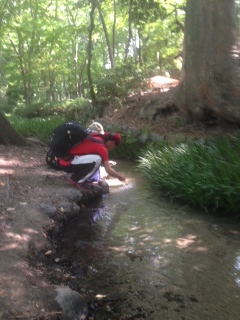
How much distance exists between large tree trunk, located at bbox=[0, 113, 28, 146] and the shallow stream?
365 cm

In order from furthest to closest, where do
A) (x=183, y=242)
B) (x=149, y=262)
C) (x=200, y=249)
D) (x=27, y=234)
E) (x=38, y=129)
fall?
(x=38, y=129) → (x=183, y=242) → (x=200, y=249) → (x=27, y=234) → (x=149, y=262)

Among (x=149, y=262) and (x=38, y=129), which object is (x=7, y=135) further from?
(x=149, y=262)

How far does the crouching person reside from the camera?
5422 millimetres

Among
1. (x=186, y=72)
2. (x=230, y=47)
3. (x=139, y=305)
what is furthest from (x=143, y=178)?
(x=139, y=305)

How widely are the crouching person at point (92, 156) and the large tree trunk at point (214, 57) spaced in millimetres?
3625

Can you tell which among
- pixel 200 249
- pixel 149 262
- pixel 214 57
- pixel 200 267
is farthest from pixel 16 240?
pixel 214 57

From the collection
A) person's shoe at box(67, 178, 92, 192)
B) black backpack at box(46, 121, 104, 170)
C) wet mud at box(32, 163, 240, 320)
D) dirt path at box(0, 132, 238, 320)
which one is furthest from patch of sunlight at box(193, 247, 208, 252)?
person's shoe at box(67, 178, 92, 192)

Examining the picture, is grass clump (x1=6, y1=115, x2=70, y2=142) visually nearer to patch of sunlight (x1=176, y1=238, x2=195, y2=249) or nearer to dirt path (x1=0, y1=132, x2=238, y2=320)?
dirt path (x1=0, y1=132, x2=238, y2=320)

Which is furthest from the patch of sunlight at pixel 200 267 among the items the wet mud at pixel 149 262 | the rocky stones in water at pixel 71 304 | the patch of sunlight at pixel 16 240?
the patch of sunlight at pixel 16 240

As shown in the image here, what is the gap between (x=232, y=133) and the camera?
7734 millimetres

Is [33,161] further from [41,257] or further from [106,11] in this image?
[106,11]

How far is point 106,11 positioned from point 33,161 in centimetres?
1691

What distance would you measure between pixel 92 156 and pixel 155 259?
2238 millimetres

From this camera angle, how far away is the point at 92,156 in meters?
5.54
